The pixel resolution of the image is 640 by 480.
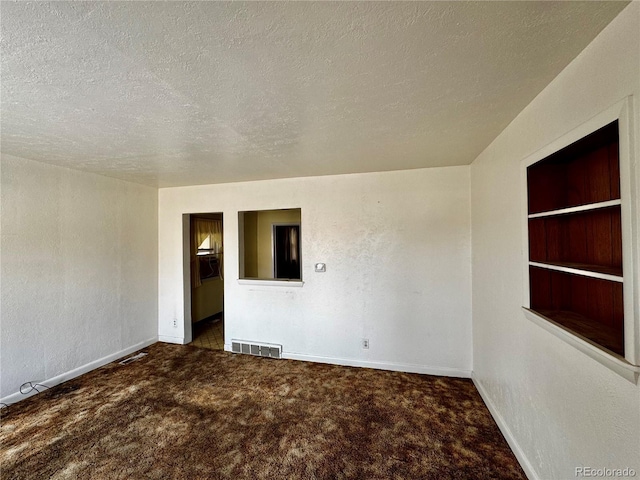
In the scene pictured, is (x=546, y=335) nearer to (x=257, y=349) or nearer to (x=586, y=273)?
(x=586, y=273)

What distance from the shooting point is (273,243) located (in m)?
5.29

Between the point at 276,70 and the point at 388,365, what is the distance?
3.11 m

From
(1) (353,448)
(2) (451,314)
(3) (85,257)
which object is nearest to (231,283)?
(3) (85,257)

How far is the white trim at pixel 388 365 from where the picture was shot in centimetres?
286

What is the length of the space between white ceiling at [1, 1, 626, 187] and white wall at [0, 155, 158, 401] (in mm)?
733

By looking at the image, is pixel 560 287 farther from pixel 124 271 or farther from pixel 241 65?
pixel 124 271

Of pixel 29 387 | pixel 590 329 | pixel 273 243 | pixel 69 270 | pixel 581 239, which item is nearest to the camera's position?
pixel 590 329

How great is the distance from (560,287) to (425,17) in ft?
5.35

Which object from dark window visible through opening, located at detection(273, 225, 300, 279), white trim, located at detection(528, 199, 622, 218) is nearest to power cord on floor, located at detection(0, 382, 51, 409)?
dark window visible through opening, located at detection(273, 225, 300, 279)

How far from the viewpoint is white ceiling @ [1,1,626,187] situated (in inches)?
35.4

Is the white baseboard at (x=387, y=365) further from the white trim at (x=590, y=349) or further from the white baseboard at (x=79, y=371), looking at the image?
the white baseboard at (x=79, y=371)

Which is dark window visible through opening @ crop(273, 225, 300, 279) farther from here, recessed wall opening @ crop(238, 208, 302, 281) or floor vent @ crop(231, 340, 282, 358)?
floor vent @ crop(231, 340, 282, 358)

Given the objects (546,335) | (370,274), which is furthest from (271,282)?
(546,335)

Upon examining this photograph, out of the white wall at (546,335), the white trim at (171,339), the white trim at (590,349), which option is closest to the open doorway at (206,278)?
the white trim at (171,339)
